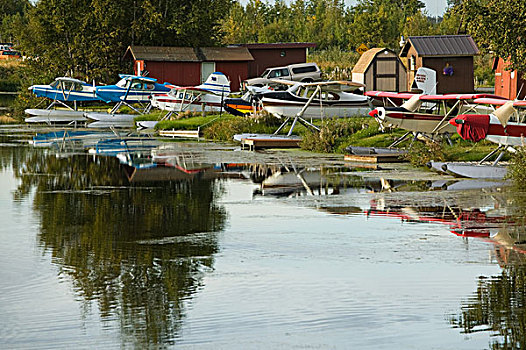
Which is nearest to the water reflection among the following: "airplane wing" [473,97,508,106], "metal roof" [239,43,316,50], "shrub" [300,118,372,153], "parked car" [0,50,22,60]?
"airplane wing" [473,97,508,106]

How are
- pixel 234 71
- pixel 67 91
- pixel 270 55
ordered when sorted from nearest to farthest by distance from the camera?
pixel 67 91 → pixel 234 71 → pixel 270 55

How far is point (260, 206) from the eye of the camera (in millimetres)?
13141

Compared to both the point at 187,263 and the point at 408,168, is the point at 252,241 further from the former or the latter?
the point at 408,168

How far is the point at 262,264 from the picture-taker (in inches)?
352

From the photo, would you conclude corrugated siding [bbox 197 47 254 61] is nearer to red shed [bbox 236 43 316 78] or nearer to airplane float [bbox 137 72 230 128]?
red shed [bbox 236 43 316 78]

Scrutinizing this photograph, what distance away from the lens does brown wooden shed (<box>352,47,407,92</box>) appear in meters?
42.8

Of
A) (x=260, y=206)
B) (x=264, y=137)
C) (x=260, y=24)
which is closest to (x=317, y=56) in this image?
(x=260, y=24)

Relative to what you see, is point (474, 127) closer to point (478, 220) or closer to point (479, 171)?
point (479, 171)

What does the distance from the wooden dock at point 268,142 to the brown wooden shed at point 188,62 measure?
26.4 meters

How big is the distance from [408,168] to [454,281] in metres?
10.2

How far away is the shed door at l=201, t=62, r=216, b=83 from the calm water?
115ft

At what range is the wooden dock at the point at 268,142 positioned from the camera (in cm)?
2355

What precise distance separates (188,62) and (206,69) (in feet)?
3.90

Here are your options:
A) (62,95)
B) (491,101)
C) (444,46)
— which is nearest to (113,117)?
(62,95)
